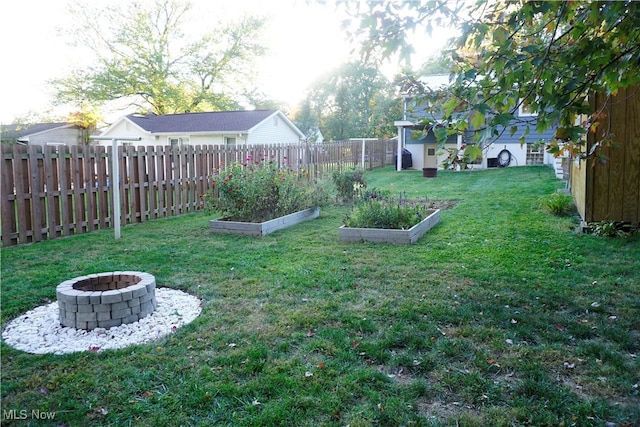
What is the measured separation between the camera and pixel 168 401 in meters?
2.81

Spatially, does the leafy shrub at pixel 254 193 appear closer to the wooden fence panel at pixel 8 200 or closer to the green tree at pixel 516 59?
the wooden fence panel at pixel 8 200

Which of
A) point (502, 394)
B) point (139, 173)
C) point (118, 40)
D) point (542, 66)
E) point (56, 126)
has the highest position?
point (118, 40)

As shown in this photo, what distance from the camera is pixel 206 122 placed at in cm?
2366

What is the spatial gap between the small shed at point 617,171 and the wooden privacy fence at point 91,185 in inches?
290

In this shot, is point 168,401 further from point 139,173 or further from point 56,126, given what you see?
point 56,126

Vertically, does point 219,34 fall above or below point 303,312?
above

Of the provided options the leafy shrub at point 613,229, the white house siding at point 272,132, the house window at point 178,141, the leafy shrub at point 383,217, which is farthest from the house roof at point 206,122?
the leafy shrub at point 613,229

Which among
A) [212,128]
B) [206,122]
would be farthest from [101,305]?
[206,122]

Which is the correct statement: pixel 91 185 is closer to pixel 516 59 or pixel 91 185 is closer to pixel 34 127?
pixel 516 59

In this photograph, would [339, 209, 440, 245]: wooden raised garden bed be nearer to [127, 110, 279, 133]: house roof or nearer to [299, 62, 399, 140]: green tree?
[127, 110, 279, 133]: house roof

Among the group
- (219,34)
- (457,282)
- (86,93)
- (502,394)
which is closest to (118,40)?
(86,93)

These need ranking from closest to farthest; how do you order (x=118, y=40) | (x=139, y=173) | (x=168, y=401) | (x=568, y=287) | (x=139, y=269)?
→ (x=168, y=401)
(x=568, y=287)
(x=139, y=269)
(x=139, y=173)
(x=118, y=40)

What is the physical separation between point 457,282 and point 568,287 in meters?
1.06

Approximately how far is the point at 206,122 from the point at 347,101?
1942cm
